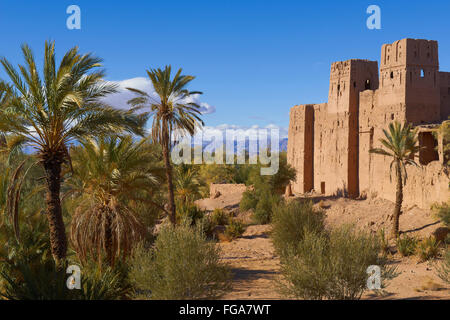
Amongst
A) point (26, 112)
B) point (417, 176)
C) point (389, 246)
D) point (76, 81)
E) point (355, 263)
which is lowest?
point (389, 246)

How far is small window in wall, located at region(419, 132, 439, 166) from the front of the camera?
25.9 metres

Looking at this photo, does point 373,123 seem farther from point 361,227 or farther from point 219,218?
point 219,218

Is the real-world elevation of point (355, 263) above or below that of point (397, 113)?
below

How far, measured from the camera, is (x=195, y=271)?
34.9ft

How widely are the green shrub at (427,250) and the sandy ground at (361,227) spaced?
1.34ft

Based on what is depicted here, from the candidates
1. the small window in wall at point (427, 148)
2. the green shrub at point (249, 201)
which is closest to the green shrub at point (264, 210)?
the green shrub at point (249, 201)

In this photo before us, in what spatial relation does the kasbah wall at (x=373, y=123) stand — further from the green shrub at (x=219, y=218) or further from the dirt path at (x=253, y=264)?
the green shrub at (x=219, y=218)

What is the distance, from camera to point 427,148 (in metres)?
26.3

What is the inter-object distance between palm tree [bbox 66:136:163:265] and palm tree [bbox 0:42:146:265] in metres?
0.88

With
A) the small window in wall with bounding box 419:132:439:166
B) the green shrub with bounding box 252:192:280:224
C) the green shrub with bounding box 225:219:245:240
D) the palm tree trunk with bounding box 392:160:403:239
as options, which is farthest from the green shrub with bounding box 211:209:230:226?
the small window in wall with bounding box 419:132:439:166

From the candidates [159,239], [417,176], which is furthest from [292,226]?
[159,239]

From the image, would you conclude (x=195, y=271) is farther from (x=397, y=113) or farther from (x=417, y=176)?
(x=397, y=113)

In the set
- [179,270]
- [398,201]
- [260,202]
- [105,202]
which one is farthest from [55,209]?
[260,202]
